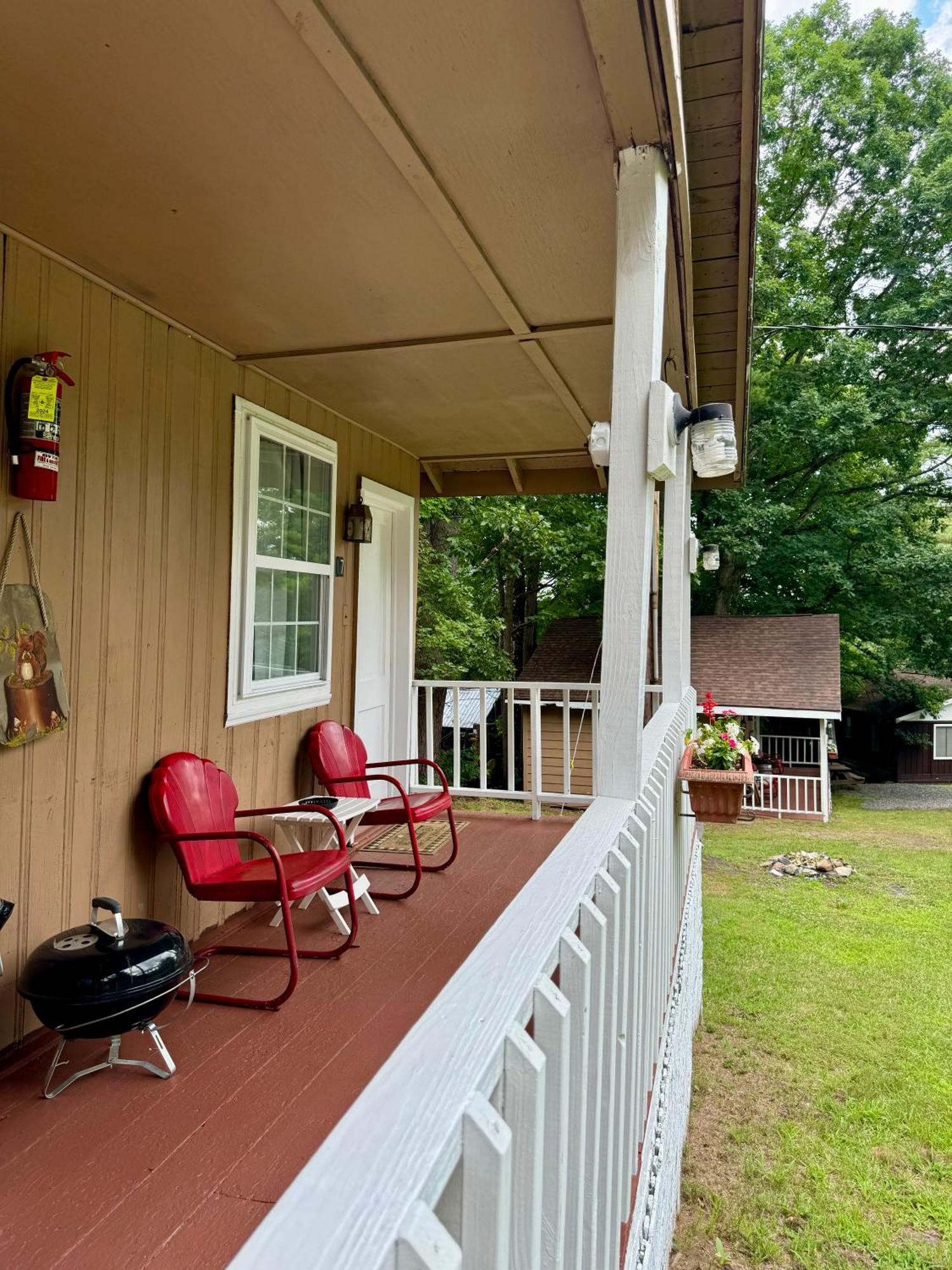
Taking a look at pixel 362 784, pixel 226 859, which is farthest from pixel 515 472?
pixel 226 859

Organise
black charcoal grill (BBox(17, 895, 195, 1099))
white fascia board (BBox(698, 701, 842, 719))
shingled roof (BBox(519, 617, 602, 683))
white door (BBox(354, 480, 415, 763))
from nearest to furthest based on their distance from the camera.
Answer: black charcoal grill (BBox(17, 895, 195, 1099)), white door (BBox(354, 480, 415, 763)), white fascia board (BBox(698, 701, 842, 719)), shingled roof (BBox(519, 617, 602, 683))

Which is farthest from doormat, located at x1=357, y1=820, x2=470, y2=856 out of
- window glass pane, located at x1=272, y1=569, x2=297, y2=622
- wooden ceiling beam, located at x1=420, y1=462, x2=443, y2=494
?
wooden ceiling beam, located at x1=420, y1=462, x2=443, y2=494

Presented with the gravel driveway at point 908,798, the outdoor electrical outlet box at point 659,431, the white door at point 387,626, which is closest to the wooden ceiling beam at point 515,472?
the white door at point 387,626

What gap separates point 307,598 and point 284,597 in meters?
0.25

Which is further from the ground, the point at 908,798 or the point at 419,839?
the point at 419,839

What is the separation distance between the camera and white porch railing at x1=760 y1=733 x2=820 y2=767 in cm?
1581

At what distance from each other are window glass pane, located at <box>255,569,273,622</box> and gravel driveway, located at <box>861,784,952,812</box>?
48.1 ft

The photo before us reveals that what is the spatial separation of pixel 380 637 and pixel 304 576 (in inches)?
48.5

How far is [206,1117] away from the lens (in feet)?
6.53

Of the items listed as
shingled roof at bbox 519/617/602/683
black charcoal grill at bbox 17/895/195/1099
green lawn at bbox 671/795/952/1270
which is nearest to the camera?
black charcoal grill at bbox 17/895/195/1099

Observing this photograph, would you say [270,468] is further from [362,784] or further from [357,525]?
[362,784]

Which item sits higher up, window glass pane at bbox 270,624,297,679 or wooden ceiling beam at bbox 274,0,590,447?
wooden ceiling beam at bbox 274,0,590,447

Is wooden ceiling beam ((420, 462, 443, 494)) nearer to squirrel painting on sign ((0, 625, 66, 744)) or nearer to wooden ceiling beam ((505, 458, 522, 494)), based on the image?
wooden ceiling beam ((505, 458, 522, 494))

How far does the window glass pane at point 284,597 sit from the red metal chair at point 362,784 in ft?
2.10
